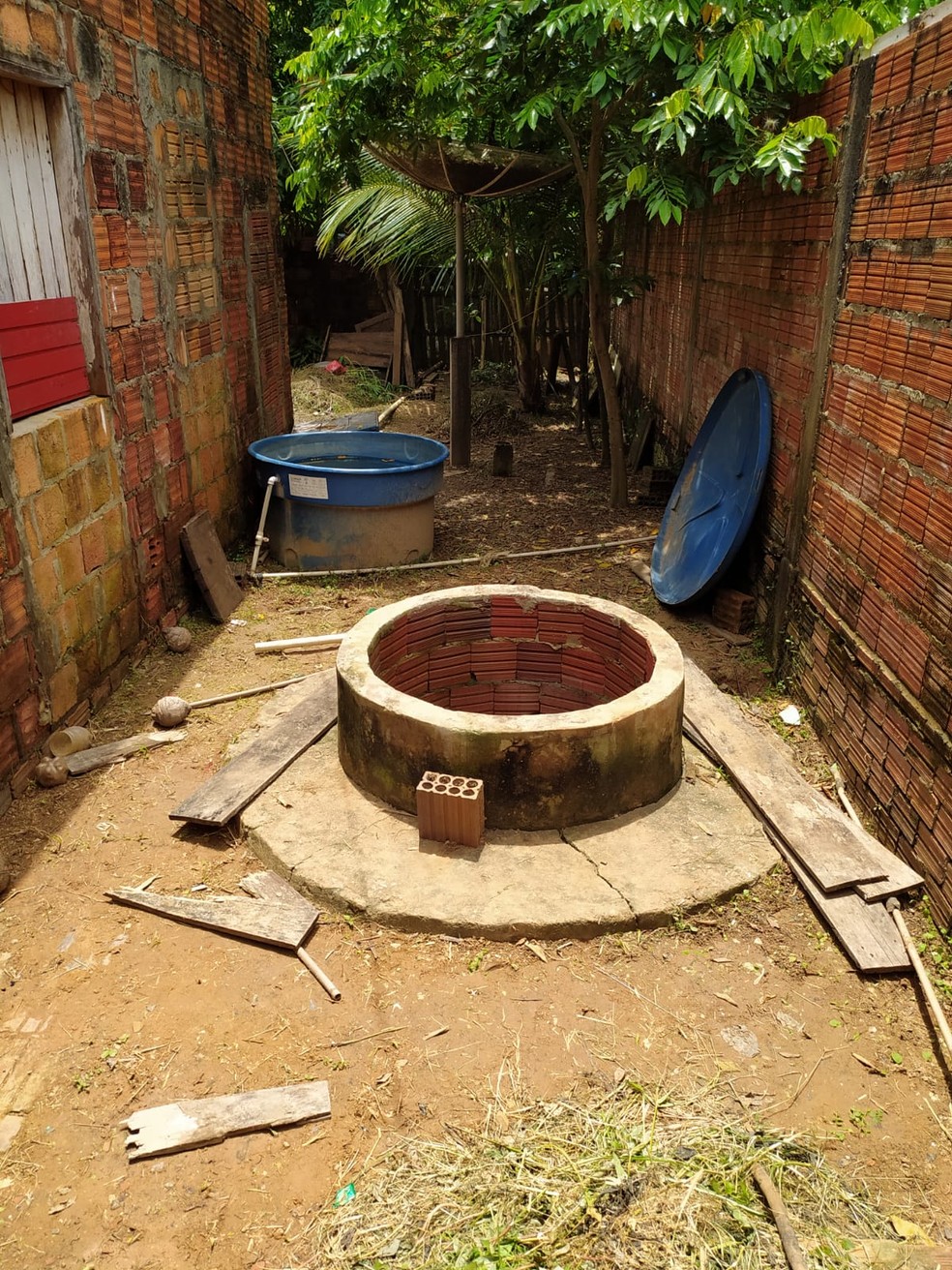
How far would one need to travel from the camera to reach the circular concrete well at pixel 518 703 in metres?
3.39

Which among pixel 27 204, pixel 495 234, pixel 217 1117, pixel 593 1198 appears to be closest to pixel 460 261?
pixel 495 234

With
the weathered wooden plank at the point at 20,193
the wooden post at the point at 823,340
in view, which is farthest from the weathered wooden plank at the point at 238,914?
the wooden post at the point at 823,340

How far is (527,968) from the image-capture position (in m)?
3.03

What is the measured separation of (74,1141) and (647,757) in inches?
87.9

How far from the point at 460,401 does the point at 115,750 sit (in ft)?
19.8

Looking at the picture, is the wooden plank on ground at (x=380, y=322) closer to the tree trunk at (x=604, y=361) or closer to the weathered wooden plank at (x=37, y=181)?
the tree trunk at (x=604, y=361)

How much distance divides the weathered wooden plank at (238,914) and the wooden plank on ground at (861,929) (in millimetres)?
1765

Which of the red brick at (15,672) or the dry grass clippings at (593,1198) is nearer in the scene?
the dry grass clippings at (593,1198)

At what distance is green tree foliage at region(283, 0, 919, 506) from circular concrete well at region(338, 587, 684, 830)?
2.39m

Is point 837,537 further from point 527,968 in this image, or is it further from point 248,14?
point 248,14

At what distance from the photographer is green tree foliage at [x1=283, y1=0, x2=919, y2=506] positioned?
439 centimetres

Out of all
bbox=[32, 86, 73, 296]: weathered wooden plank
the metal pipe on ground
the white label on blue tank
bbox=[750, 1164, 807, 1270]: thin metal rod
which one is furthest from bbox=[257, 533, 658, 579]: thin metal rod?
bbox=[750, 1164, 807, 1270]: thin metal rod

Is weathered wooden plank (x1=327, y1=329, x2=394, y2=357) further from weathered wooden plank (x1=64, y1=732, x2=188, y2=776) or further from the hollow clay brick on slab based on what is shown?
the hollow clay brick on slab

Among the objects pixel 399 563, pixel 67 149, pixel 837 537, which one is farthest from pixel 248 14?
pixel 837 537
